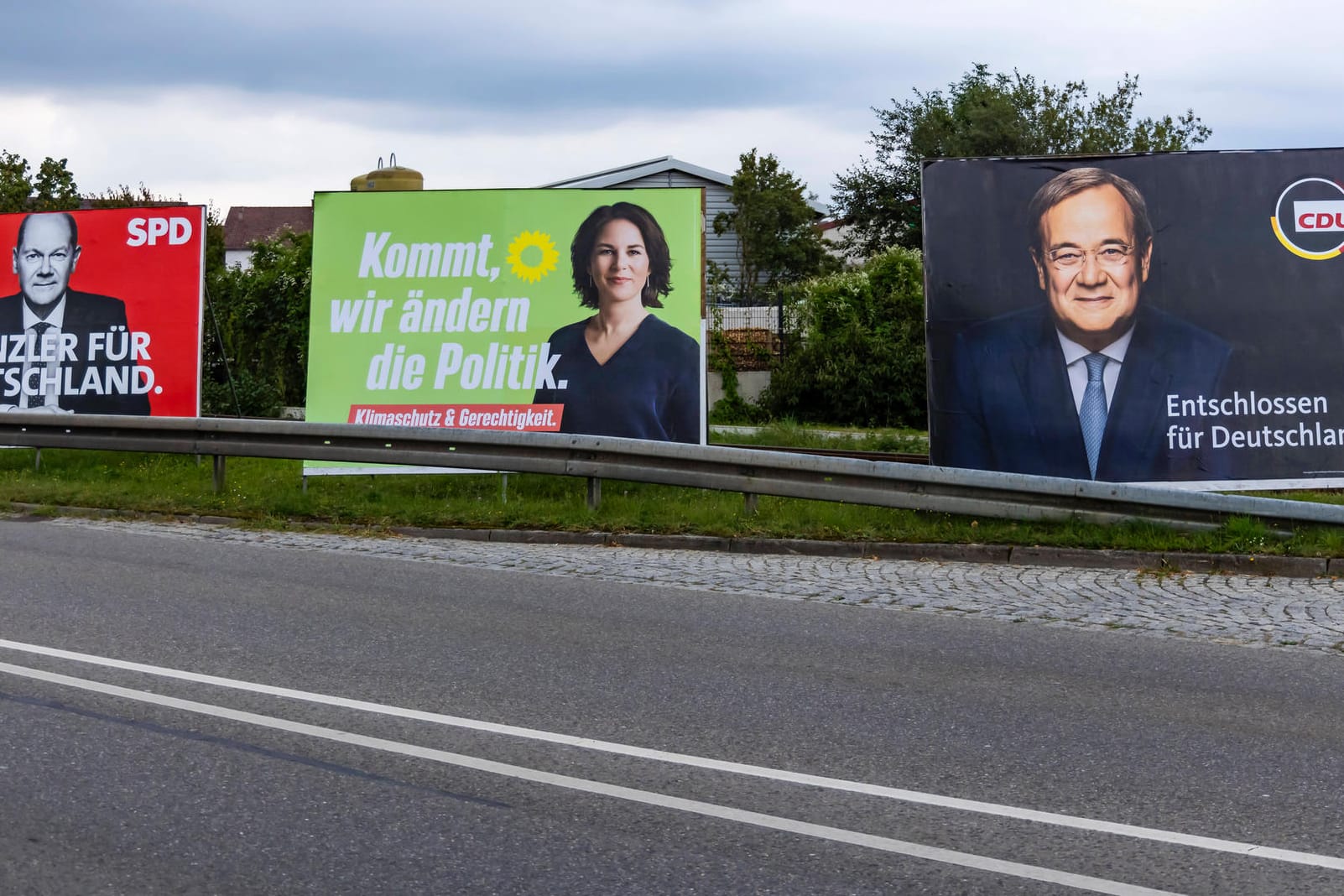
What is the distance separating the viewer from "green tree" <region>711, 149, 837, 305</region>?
169ft

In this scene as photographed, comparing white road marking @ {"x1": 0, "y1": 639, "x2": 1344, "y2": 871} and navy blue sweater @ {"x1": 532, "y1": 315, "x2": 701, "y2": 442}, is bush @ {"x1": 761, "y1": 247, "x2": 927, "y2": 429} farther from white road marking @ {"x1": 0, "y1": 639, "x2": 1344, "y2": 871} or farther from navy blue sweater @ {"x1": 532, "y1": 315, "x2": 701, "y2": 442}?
white road marking @ {"x1": 0, "y1": 639, "x2": 1344, "y2": 871}

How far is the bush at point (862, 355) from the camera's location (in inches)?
999

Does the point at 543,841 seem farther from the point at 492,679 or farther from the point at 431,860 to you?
the point at 492,679

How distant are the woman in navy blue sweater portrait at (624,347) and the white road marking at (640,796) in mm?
7933

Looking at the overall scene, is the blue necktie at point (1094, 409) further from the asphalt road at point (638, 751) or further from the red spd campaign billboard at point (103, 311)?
the red spd campaign billboard at point (103, 311)

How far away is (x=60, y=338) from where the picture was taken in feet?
54.4

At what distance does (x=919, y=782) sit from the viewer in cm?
543

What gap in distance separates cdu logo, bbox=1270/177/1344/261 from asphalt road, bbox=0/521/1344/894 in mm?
6169

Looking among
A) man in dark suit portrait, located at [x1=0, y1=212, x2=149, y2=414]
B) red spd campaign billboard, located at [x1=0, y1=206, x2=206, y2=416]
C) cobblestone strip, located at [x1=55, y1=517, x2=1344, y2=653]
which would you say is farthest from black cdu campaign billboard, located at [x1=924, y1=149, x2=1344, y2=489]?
man in dark suit portrait, located at [x1=0, y1=212, x2=149, y2=414]

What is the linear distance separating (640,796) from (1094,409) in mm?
8671

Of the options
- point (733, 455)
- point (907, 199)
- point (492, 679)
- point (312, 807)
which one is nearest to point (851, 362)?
point (733, 455)

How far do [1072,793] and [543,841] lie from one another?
6.61 ft

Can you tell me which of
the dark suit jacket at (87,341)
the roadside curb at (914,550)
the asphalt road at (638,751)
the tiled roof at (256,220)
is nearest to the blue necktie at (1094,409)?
the roadside curb at (914,550)

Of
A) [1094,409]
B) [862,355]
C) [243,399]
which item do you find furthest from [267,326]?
[1094,409]
